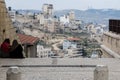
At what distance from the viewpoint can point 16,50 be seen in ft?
62.2

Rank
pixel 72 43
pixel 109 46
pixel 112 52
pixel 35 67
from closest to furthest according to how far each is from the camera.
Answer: pixel 35 67 → pixel 112 52 → pixel 109 46 → pixel 72 43

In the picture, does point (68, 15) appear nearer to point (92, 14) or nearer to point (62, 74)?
point (92, 14)

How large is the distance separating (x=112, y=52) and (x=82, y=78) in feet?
37.2

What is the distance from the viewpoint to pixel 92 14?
153 m

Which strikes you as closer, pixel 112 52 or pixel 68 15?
pixel 112 52

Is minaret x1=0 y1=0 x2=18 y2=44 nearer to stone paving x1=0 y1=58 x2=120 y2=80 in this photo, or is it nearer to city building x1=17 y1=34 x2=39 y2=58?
city building x1=17 y1=34 x2=39 y2=58

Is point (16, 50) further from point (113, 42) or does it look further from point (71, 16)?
point (71, 16)

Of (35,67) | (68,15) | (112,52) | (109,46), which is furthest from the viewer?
(68,15)

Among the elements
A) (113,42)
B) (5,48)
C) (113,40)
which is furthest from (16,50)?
(113,42)

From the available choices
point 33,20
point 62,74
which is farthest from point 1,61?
point 33,20

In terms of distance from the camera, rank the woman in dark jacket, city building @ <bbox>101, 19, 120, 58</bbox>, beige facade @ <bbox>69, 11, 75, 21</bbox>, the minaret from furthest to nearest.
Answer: beige facade @ <bbox>69, 11, 75, 21</bbox> < city building @ <bbox>101, 19, 120, 58</bbox> < the minaret < the woman in dark jacket

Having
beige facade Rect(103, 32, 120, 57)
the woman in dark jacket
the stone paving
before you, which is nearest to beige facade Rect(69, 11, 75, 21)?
beige facade Rect(103, 32, 120, 57)

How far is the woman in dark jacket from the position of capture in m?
18.8

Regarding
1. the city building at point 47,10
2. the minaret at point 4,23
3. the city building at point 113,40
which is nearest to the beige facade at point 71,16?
the city building at point 47,10
